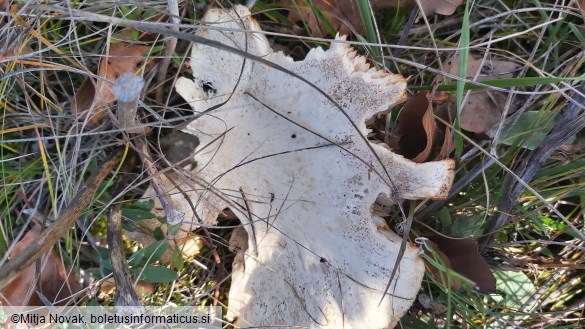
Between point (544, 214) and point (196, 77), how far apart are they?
1.24 meters

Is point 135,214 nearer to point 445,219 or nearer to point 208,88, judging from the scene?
point 208,88

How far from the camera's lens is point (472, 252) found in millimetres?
1532

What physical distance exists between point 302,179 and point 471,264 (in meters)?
0.58

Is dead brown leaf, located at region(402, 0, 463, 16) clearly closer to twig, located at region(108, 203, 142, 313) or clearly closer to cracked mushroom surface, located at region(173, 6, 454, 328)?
cracked mushroom surface, located at region(173, 6, 454, 328)

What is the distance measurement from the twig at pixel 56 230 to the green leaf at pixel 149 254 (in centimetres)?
22

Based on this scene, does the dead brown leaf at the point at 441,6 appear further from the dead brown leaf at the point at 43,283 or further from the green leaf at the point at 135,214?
the dead brown leaf at the point at 43,283

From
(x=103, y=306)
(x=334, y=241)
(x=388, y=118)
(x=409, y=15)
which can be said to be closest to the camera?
(x=334, y=241)

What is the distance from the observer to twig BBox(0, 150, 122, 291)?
1.13 meters

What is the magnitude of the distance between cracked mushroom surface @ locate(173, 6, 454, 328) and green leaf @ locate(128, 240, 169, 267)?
0.39 ft

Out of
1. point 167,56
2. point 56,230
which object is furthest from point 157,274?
point 167,56

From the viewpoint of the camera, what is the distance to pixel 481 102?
1674mm

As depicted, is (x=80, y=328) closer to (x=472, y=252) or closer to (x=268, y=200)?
(x=268, y=200)

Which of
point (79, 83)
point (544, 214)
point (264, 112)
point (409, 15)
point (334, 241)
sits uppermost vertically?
point (409, 15)

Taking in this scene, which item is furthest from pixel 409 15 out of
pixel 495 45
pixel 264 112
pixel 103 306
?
pixel 103 306
